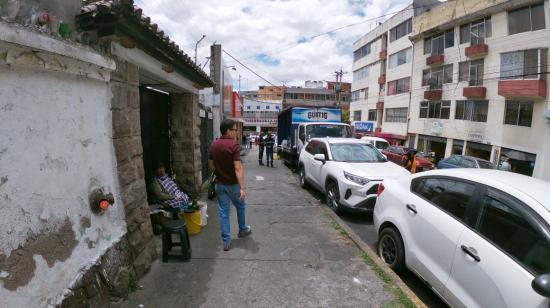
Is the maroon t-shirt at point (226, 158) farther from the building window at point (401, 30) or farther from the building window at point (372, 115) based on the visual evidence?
the building window at point (372, 115)

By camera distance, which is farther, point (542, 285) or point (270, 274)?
point (270, 274)

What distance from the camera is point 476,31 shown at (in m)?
21.6

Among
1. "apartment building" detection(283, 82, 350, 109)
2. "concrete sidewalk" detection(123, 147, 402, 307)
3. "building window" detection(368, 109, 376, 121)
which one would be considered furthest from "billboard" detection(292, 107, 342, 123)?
"apartment building" detection(283, 82, 350, 109)

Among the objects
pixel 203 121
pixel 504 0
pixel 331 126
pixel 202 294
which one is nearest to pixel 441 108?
pixel 504 0

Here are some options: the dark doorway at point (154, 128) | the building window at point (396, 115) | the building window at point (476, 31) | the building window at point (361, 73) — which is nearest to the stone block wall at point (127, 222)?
the dark doorway at point (154, 128)

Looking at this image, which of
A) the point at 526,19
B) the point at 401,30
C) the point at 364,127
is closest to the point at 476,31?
the point at 526,19

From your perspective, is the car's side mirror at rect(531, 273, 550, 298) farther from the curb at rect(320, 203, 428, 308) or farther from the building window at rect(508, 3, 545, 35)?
the building window at rect(508, 3, 545, 35)

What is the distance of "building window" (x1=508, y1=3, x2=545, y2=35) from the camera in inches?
675

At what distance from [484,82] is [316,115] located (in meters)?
14.7

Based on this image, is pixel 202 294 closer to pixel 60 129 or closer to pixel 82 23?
pixel 60 129

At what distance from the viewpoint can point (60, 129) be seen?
97.4 inches

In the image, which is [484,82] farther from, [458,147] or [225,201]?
[225,201]

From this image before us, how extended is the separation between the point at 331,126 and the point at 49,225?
34.6 feet

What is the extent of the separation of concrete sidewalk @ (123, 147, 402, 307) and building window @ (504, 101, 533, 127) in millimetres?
18495
